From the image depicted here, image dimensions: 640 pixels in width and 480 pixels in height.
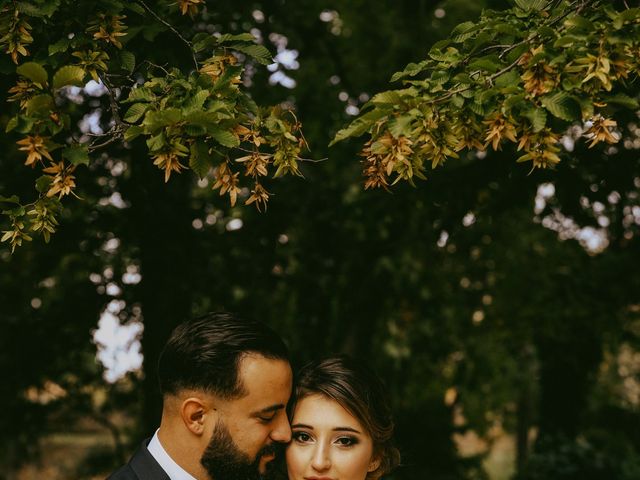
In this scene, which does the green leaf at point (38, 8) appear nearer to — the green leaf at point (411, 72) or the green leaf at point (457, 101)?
the green leaf at point (411, 72)

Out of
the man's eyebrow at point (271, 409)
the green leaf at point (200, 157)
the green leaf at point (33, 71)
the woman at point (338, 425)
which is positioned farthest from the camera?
the woman at point (338, 425)

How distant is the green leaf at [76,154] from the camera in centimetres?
279

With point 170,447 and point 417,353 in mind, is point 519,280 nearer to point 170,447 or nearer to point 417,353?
point 417,353

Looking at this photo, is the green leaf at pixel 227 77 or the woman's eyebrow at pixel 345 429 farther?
the woman's eyebrow at pixel 345 429

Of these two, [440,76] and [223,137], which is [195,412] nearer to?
[223,137]

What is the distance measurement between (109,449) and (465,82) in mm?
9522

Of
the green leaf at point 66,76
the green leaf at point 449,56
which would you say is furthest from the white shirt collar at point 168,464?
the green leaf at point 449,56

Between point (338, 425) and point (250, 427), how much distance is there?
477 mm

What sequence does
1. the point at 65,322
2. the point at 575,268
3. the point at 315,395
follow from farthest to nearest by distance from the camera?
the point at 575,268, the point at 65,322, the point at 315,395

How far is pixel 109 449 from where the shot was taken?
1066cm

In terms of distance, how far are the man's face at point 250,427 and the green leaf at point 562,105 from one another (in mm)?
1738

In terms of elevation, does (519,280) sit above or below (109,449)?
above

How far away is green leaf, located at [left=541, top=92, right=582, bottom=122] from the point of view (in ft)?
8.29

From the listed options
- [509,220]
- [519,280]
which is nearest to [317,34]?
[509,220]
